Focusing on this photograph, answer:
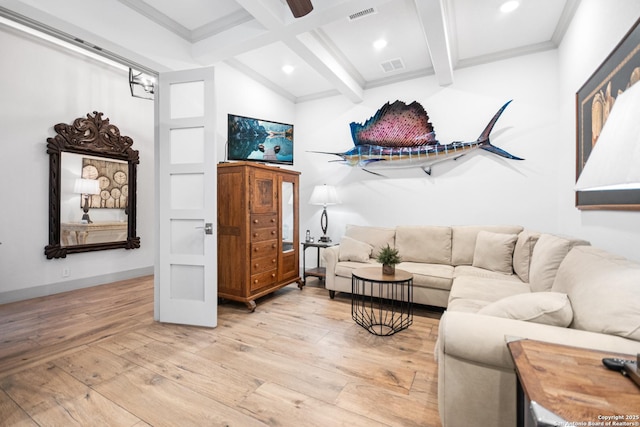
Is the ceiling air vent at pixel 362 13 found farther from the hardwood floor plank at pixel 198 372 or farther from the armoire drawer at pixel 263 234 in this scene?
the hardwood floor plank at pixel 198 372

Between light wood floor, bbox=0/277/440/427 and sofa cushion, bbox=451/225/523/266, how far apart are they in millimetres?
828

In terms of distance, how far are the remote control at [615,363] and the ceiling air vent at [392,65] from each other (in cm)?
357

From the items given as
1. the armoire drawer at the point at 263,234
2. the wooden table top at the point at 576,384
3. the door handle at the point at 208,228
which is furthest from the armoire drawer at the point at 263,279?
the wooden table top at the point at 576,384

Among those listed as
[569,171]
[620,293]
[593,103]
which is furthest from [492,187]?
[620,293]

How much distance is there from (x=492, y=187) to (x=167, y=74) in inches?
148

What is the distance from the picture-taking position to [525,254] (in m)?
2.57

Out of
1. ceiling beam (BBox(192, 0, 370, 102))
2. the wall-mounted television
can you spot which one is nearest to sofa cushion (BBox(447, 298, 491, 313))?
ceiling beam (BBox(192, 0, 370, 102))

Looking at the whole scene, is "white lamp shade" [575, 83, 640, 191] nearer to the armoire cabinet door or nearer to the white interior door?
the white interior door

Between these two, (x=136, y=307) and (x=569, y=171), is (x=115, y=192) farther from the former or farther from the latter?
(x=569, y=171)

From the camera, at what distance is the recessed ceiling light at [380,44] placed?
3156mm

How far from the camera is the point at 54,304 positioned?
310 cm

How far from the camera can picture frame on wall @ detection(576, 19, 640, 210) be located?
1610mm

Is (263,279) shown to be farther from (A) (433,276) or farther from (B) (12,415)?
(B) (12,415)

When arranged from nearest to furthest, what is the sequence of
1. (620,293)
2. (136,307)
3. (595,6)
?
1. (620,293)
2. (595,6)
3. (136,307)
